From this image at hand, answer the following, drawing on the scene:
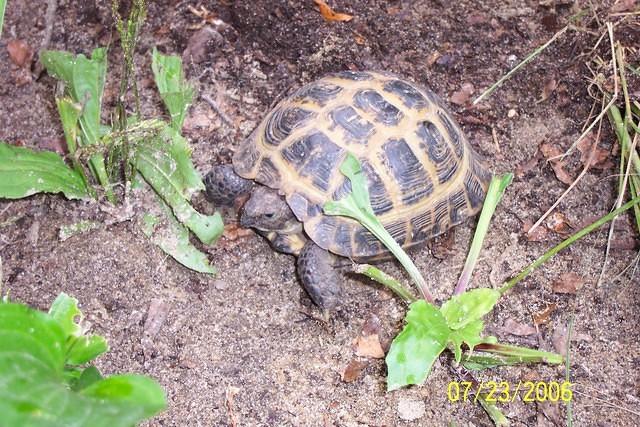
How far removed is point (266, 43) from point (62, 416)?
8.45 feet

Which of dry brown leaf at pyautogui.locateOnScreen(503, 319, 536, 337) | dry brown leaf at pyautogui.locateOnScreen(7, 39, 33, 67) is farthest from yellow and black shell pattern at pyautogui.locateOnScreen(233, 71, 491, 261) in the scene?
dry brown leaf at pyautogui.locateOnScreen(7, 39, 33, 67)

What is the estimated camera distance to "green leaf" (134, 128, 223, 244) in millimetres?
2938

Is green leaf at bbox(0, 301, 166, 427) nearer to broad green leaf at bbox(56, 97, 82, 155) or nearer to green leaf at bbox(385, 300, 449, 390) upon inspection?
green leaf at bbox(385, 300, 449, 390)

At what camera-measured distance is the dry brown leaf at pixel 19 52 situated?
11.9 feet

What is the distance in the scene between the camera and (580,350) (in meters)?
3.02

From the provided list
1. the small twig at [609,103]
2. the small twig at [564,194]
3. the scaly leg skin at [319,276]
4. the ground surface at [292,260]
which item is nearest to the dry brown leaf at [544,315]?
the ground surface at [292,260]

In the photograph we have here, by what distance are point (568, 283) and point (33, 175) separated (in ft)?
7.96

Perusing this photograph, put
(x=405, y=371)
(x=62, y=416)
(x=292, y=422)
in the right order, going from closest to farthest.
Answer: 1. (x=62, y=416)
2. (x=405, y=371)
3. (x=292, y=422)

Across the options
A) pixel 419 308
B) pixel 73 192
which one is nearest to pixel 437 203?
pixel 419 308

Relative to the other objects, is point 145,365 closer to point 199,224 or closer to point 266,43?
point 199,224

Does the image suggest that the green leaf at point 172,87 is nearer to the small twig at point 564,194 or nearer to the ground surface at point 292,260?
the ground surface at point 292,260

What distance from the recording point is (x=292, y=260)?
10.6 ft

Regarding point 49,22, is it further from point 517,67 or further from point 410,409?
point 410,409
